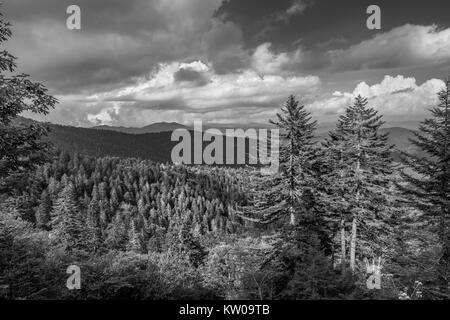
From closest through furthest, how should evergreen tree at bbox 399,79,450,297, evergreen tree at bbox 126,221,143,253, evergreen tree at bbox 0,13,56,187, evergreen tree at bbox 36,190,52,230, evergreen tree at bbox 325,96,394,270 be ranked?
evergreen tree at bbox 0,13,56,187 < evergreen tree at bbox 399,79,450,297 < evergreen tree at bbox 325,96,394,270 < evergreen tree at bbox 126,221,143,253 < evergreen tree at bbox 36,190,52,230

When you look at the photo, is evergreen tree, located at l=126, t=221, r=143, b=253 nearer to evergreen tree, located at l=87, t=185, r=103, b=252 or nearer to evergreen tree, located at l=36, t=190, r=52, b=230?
evergreen tree, located at l=87, t=185, r=103, b=252

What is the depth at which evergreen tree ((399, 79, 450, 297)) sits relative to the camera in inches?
621

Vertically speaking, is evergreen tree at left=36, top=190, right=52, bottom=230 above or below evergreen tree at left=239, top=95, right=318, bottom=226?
below

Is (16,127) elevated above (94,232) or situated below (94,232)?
above

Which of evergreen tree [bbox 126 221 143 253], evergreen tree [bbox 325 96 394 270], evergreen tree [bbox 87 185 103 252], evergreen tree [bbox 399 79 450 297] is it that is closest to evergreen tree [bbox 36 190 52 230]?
evergreen tree [bbox 87 185 103 252]

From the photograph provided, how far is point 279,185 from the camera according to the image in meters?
19.7

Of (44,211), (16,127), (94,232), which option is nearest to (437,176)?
(16,127)

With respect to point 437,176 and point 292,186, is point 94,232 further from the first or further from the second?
point 437,176

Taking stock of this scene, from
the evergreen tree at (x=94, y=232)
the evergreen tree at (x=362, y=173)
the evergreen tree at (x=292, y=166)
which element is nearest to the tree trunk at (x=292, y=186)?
the evergreen tree at (x=292, y=166)

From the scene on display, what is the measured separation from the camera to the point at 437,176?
52.2ft

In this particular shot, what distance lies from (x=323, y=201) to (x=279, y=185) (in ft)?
10.9

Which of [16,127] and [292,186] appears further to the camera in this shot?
→ [292,186]
